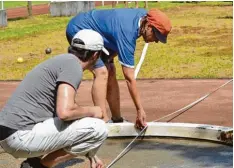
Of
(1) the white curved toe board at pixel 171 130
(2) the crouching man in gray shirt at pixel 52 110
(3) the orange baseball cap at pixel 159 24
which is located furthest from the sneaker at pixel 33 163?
(1) the white curved toe board at pixel 171 130

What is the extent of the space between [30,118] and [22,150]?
→ 0.78 feet

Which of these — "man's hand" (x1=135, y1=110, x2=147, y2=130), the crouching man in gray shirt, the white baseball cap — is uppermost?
the white baseball cap

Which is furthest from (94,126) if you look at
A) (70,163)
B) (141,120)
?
(141,120)

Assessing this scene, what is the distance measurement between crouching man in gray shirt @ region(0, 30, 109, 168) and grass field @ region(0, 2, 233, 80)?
6.46 m

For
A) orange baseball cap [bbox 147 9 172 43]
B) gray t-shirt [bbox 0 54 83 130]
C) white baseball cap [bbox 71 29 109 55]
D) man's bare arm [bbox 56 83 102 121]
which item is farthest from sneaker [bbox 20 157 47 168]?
orange baseball cap [bbox 147 9 172 43]

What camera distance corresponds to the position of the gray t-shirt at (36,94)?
4730 mm

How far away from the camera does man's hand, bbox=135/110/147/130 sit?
635cm

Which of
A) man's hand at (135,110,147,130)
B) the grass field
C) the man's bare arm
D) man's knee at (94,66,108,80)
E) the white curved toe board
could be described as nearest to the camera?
the man's bare arm

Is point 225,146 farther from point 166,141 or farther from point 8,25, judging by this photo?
point 8,25

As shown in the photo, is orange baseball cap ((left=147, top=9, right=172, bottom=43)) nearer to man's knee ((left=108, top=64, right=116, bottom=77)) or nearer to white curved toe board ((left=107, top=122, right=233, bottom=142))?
man's knee ((left=108, top=64, right=116, bottom=77))

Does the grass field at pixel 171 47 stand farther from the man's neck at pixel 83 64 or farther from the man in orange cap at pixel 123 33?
the man's neck at pixel 83 64

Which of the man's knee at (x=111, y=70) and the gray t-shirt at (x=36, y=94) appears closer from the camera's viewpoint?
the gray t-shirt at (x=36, y=94)

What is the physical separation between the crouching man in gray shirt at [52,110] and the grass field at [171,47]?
21.2 feet

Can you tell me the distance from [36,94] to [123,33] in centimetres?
155
